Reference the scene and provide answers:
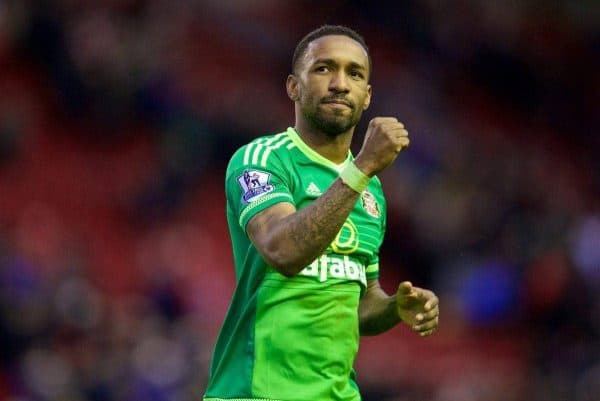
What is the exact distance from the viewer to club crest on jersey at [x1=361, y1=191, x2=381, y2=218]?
4.38 meters

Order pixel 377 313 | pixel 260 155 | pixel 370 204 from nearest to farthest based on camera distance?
pixel 260 155 → pixel 370 204 → pixel 377 313

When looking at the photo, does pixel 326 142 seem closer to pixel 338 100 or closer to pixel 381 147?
pixel 338 100

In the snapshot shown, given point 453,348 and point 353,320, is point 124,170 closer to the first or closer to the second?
point 453,348

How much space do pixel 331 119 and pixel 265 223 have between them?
569 mm

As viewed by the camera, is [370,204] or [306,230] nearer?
[306,230]

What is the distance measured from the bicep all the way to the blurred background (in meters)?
4.65

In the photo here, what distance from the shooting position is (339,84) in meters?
4.16

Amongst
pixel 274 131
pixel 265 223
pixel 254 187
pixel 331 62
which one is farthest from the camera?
pixel 274 131

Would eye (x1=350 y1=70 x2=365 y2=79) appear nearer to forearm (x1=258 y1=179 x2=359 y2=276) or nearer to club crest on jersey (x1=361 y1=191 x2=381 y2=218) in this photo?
club crest on jersey (x1=361 y1=191 x2=381 y2=218)

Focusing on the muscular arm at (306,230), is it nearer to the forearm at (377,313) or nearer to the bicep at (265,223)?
the bicep at (265,223)

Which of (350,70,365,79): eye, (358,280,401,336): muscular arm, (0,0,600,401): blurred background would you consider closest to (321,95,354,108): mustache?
(350,70,365,79): eye

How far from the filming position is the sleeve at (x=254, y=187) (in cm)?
393

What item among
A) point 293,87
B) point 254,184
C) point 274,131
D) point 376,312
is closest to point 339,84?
point 293,87

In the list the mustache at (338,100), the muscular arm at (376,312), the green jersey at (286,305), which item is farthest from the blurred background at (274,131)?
the mustache at (338,100)
